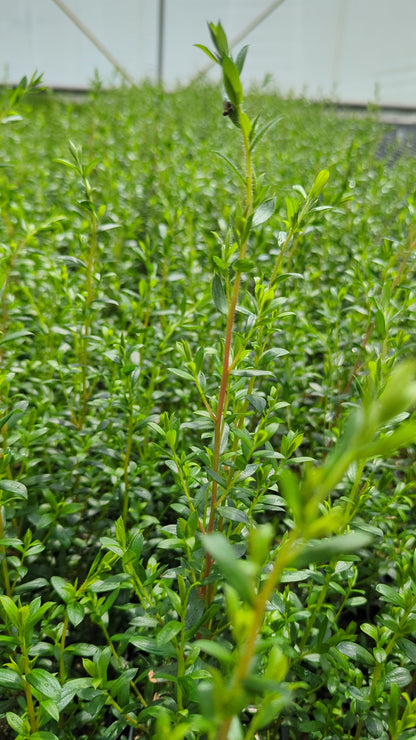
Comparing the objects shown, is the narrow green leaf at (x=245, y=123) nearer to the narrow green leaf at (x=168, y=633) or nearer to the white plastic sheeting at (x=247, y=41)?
the narrow green leaf at (x=168, y=633)

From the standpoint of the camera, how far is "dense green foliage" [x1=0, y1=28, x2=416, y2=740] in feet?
2.08

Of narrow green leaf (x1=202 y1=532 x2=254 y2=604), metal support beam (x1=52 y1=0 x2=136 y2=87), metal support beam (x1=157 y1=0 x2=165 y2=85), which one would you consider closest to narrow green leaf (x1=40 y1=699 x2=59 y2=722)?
narrow green leaf (x1=202 y1=532 x2=254 y2=604)

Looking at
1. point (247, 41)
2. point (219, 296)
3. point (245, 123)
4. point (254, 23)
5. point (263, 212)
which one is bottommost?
point (219, 296)

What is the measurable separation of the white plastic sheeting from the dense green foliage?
9.65 m

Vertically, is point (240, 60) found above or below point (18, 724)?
above

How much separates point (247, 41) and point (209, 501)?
13.1 metres

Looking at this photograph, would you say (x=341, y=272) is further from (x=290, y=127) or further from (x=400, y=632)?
(x=290, y=127)

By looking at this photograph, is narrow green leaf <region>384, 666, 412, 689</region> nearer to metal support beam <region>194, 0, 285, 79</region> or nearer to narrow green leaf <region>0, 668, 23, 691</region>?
narrow green leaf <region>0, 668, 23, 691</region>

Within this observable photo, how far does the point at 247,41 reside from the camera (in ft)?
38.9

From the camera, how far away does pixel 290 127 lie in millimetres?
4656

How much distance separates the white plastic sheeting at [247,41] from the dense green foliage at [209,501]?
380 inches

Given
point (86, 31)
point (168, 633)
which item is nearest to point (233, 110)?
point (168, 633)

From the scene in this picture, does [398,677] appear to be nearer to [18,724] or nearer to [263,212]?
[18,724]

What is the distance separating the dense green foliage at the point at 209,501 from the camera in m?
0.63
